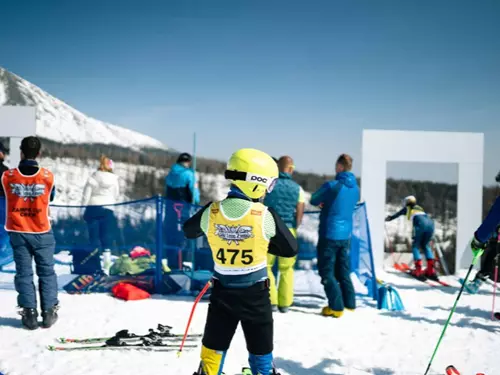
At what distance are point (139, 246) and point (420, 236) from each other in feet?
19.2

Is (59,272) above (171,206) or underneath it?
underneath

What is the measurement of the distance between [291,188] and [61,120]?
10713 cm

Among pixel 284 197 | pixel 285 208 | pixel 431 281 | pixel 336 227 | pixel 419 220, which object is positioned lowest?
pixel 431 281

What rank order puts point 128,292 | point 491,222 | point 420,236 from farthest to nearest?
1. point 420,236
2. point 128,292
3. point 491,222

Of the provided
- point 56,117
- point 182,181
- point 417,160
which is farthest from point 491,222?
point 56,117

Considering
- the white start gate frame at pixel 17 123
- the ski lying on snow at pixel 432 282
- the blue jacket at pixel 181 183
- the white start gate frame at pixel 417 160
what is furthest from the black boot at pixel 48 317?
the white start gate frame at pixel 417 160

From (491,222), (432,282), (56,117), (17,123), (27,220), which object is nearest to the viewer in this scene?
(491,222)

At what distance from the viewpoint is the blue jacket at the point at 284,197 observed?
213 inches

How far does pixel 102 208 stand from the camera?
6715 mm

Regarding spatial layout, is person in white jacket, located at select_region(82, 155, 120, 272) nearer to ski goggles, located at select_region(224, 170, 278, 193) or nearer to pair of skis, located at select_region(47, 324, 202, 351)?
pair of skis, located at select_region(47, 324, 202, 351)

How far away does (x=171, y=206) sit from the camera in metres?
6.57

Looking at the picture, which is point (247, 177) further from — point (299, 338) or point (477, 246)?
point (299, 338)

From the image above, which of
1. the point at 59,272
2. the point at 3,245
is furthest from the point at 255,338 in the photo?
the point at 3,245

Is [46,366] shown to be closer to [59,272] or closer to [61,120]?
[59,272]
